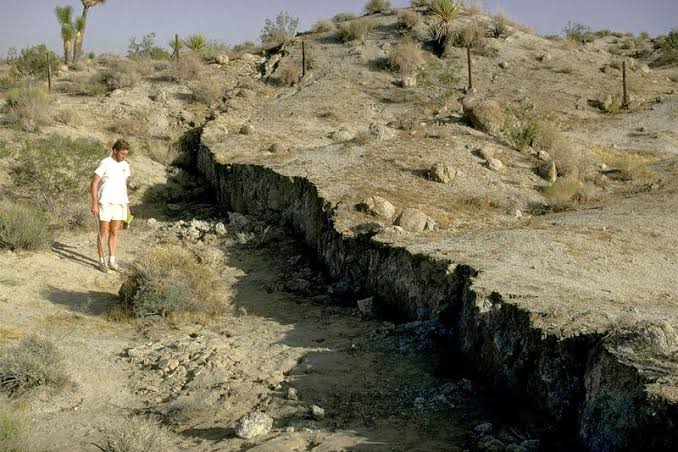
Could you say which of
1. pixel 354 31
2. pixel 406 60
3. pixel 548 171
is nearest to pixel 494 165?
pixel 548 171

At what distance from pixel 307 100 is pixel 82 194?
8660 mm

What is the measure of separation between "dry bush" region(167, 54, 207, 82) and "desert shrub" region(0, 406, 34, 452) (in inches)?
705

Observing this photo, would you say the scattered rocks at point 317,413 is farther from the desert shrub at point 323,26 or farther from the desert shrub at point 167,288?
the desert shrub at point 323,26

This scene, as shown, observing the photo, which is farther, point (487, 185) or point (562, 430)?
point (487, 185)

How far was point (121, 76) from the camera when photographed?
20234mm

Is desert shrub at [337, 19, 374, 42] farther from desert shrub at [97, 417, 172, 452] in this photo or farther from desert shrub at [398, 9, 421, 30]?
desert shrub at [97, 417, 172, 452]

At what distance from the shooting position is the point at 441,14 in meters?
23.2

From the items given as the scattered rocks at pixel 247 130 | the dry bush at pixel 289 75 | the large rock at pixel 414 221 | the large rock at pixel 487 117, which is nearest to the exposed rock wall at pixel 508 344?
the large rock at pixel 414 221

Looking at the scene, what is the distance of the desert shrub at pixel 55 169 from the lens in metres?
11.5

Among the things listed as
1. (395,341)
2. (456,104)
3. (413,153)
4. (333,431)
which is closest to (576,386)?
(333,431)

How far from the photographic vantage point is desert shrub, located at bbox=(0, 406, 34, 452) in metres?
4.08

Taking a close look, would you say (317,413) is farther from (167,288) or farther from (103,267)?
(103,267)

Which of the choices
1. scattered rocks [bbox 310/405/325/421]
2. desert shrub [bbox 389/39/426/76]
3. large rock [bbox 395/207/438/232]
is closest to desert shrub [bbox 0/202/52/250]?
large rock [bbox 395/207/438/232]

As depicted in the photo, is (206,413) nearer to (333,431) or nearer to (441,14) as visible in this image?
(333,431)
